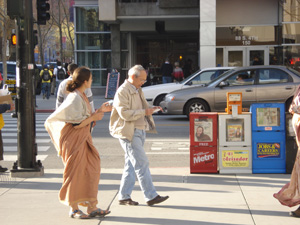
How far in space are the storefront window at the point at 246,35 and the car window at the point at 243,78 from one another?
437 inches

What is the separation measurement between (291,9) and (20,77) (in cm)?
1999

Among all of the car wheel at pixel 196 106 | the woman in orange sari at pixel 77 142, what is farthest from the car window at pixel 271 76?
the woman in orange sari at pixel 77 142

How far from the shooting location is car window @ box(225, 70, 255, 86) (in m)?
16.1

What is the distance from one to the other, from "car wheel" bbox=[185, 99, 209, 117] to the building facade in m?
8.84

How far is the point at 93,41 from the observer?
103 ft

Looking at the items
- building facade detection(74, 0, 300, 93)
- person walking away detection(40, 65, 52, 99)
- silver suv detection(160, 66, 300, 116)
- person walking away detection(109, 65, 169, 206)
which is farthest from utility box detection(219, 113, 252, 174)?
person walking away detection(40, 65, 52, 99)

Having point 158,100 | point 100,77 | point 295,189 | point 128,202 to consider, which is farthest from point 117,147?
point 100,77

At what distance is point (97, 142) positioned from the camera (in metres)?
12.8

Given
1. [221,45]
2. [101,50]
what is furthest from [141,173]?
[101,50]

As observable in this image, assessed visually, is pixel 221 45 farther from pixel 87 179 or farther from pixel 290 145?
pixel 87 179

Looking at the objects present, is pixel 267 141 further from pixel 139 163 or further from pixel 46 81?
pixel 46 81

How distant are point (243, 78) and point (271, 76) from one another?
86 centimetres

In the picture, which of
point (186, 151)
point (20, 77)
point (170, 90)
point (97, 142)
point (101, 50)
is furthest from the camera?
point (101, 50)

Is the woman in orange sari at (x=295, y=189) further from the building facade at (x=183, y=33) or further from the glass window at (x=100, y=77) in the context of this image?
the glass window at (x=100, y=77)
